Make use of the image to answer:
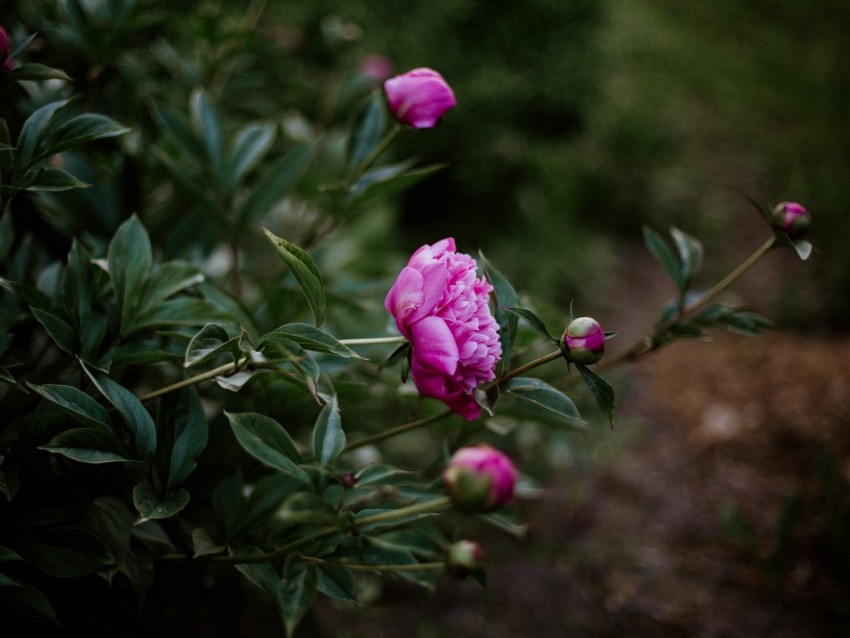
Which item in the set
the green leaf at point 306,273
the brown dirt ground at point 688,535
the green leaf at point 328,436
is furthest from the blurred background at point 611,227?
the green leaf at point 306,273

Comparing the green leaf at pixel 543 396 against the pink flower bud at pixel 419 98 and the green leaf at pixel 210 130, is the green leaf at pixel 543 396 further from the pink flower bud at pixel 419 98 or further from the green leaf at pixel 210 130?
the green leaf at pixel 210 130

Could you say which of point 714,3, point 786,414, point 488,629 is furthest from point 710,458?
point 714,3

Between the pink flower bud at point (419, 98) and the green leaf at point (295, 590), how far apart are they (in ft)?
1.59

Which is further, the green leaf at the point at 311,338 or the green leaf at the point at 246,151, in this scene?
the green leaf at the point at 246,151

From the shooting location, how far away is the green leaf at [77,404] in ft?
1.87

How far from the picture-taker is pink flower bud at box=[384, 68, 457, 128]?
29.7 inches

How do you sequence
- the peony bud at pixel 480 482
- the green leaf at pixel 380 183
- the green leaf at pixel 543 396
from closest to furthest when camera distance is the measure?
the peony bud at pixel 480 482
the green leaf at pixel 543 396
the green leaf at pixel 380 183

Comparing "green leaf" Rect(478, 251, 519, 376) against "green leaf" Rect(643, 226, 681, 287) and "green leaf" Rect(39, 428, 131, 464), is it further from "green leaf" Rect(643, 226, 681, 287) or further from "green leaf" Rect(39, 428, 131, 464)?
"green leaf" Rect(39, 428, 131, 464)

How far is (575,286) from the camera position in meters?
2.12

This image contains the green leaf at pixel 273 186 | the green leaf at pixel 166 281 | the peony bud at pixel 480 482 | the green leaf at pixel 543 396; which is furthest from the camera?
the green leaf at pixel 273 186

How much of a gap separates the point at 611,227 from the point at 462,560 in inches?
84.3

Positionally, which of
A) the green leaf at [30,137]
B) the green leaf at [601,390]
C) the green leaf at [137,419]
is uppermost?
the green leaf at [30,137]

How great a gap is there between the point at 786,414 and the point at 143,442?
149 cm

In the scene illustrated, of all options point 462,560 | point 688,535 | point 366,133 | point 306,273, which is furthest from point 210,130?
point 688,535
